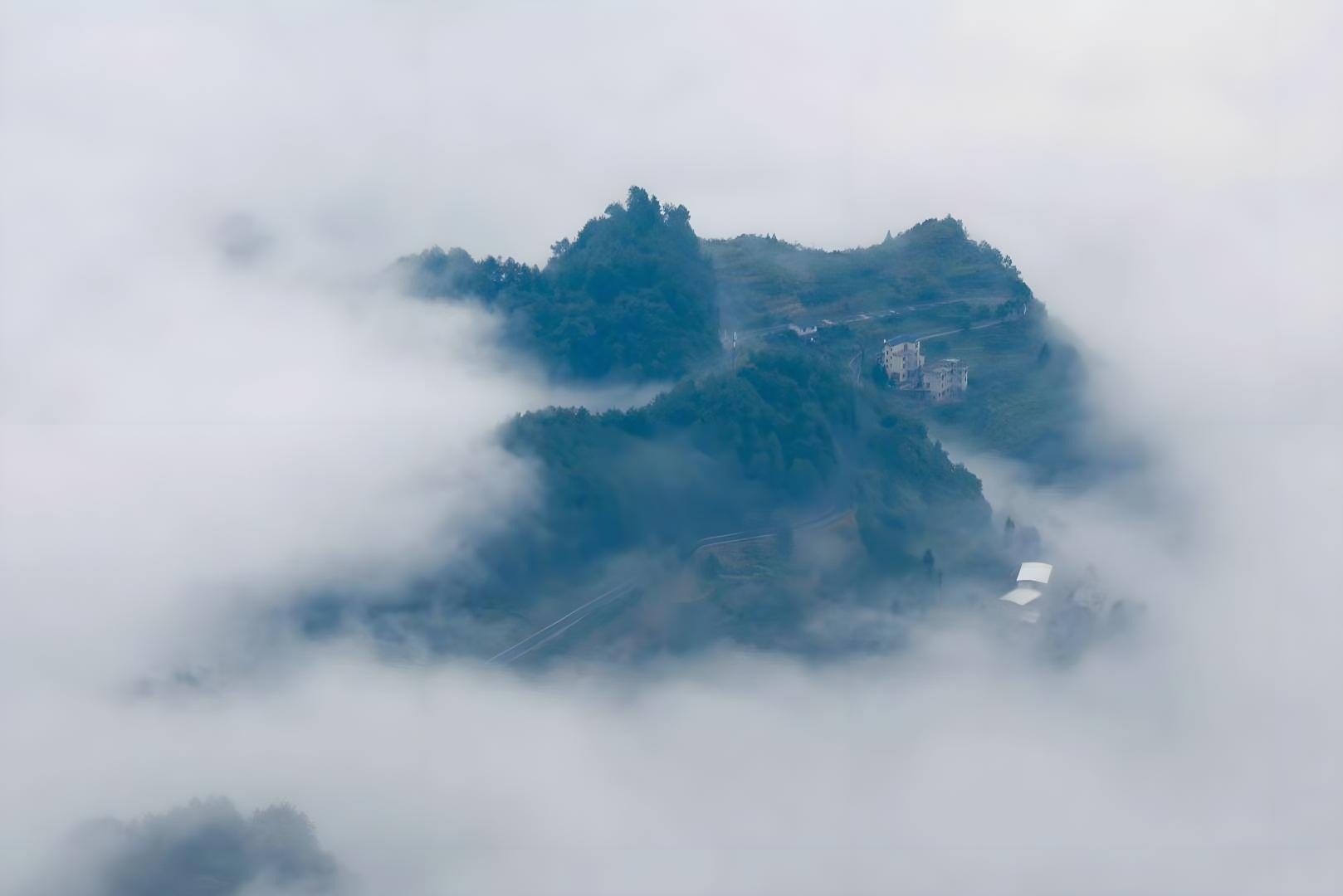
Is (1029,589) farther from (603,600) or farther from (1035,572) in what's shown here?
(603,600)

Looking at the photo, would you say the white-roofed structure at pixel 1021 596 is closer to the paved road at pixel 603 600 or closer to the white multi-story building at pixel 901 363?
the paved road at pixel 603 600

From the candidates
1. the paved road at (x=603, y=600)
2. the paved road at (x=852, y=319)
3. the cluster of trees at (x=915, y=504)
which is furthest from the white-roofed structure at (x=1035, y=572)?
the paved road at (x=852, y=319)

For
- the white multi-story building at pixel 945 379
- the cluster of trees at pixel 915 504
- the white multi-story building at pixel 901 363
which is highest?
the white multi-story building at pixel 901 363

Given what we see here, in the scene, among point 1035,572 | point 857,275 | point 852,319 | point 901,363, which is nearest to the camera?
point 1035,572

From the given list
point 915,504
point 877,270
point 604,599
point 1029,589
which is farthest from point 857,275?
point 604,599

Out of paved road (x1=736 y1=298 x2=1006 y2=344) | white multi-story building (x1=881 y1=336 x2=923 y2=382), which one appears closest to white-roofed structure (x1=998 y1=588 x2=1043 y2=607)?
white multi-story building (x1=881 y1=336 x2=923 y2=382)

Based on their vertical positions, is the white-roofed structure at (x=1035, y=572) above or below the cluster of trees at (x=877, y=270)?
below

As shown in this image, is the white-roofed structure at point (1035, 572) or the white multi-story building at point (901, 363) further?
the white multi-story building at point (901, 363)
